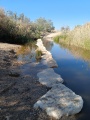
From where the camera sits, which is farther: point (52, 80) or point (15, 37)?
point (15, 37)

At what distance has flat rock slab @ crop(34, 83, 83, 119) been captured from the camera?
542cm

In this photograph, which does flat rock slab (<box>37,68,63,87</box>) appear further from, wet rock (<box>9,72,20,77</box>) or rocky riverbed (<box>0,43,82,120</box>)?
wet rock (<box>9,72,20,77</box>)

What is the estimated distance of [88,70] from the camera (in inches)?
439

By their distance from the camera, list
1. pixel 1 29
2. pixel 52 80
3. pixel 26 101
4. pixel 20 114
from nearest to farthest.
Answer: pixel 20 114 < pixel 26 101 < pixel 52 80 < pixel 1 29

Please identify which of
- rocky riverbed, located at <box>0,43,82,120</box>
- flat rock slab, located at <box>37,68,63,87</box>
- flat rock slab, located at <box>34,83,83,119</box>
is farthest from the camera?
flat rock slab, located at <box>37,68,63,87</box>

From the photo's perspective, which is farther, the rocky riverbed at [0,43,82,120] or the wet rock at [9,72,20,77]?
the wet rock at [9,72,20,77]

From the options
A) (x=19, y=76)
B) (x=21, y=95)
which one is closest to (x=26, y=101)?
(x=21, y=95)

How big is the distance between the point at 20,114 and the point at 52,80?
9.52 ft

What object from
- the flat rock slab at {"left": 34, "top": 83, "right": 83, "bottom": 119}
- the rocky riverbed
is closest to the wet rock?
the rocky riverbed

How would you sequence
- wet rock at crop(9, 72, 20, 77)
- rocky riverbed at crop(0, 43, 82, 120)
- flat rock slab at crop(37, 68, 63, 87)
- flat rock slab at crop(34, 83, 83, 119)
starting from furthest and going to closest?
wet rock at crop(9, 72, 20, 77) → flat rock slab at crop(37, 68, 63, 87) → flat rock slab at crop(34, 83, 83, 119) → rocky riverbed at crop(0, 43, 82, 120)

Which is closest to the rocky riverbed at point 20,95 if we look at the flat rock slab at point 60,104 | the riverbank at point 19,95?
the riverbank at point 19,95

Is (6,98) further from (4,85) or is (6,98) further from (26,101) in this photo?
(4,85)

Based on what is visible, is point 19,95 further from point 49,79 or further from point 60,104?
point 49,79

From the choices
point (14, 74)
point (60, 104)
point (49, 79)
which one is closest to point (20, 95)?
point (60, 104)
